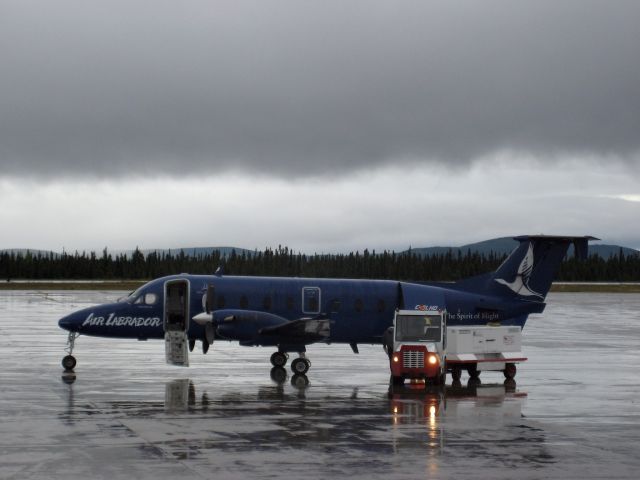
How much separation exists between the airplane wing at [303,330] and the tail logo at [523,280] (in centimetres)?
793

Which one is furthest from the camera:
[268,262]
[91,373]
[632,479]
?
[268,262]

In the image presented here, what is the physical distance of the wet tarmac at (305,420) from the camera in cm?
1789

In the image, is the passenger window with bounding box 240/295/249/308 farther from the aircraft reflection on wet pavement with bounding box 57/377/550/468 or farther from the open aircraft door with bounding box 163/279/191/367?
the aircraft reflection on wet pavement with bounding box 57/377/550/468

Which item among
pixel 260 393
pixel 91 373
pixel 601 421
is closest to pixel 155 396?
pixel 260 393

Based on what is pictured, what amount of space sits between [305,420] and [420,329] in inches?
384

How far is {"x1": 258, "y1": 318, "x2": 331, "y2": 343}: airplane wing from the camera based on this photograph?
113 ft

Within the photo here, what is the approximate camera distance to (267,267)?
17538cm

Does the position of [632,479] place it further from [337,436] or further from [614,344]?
[614,344]

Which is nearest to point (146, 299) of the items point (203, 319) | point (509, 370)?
point (203, 319)

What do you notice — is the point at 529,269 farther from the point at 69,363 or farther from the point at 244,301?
the point at 69,363

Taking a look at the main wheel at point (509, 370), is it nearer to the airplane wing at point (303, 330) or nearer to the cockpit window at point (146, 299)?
the airplane wing at point (303, 330)

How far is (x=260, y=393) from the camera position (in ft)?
95.4

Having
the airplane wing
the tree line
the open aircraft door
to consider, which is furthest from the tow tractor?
the tree line

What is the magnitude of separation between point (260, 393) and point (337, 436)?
8.02 meters
